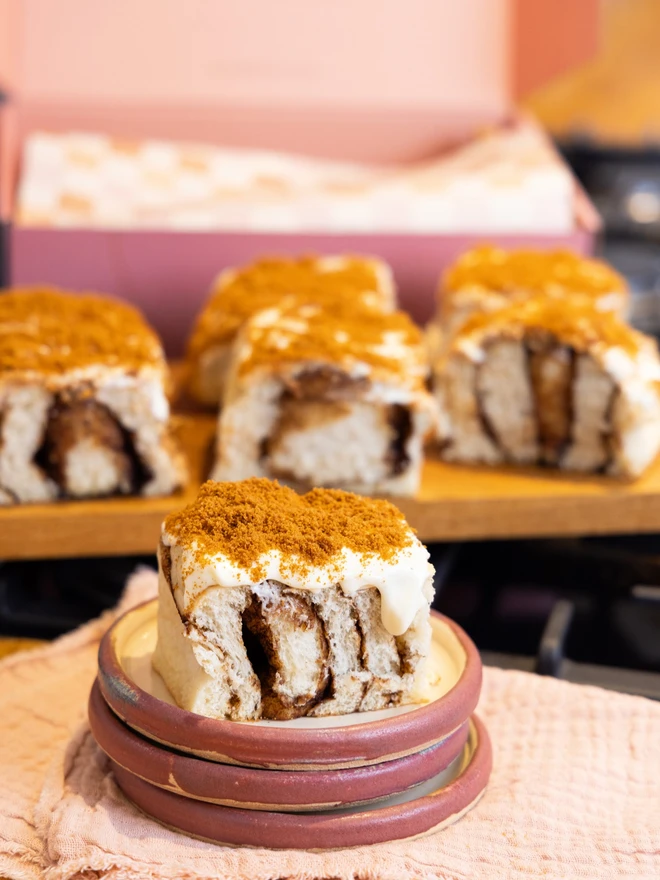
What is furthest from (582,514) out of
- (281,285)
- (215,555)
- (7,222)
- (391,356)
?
(7,222)

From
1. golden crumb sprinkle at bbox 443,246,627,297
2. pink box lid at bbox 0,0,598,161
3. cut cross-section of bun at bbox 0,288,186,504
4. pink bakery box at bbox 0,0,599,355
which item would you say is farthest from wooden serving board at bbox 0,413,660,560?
pink box lid at bbox 0,0,598,161

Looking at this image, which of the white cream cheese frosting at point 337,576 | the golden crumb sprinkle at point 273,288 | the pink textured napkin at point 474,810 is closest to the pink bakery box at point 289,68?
the golden crumb sprinkle at point 273,288

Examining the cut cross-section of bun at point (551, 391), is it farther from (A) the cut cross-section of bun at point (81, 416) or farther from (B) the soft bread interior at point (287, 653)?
(B) the soft bread interior at point (287, 653)

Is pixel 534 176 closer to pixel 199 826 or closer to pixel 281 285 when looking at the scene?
pixel 281 285

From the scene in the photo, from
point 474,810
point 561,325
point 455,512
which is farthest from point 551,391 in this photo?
point 474,810

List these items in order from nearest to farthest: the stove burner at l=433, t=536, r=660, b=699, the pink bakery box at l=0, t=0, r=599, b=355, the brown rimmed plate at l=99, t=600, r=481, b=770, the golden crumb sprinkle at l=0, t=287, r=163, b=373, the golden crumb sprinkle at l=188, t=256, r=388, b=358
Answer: the brown rimmed plate at l=99, t=600, r=481, b=770
the stove burner at l=433, t=536, r=660, b=699
the golden crumb sprinkle at l=0, t=287, r=163, b=373
the golden crumb sprinkle at l=188, t=256, r=388, b=358
the pink bakery box at l=0, t=0, r=599, b=355

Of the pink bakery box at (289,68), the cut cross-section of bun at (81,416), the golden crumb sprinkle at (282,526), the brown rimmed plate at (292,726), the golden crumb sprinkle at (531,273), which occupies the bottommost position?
the cut cross-section of bun at (81,416)

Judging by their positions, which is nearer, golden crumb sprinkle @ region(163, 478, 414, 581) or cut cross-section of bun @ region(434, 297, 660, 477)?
golden crumb sprinkle @ region(163, 478, 414, 581)

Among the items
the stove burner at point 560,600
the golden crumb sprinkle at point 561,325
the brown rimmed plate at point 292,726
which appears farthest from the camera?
the golden crumb sprinkle at point 561,325

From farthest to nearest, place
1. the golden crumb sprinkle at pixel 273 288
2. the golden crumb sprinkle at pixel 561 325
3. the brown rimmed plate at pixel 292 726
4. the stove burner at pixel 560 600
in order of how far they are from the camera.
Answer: the golden crumb sprinkle at pixel 273 288, the golden crumb sprinkle at pixel 561 325, the stove burner at pixel 560 600, the brown rimmed plate at pixel 292 726

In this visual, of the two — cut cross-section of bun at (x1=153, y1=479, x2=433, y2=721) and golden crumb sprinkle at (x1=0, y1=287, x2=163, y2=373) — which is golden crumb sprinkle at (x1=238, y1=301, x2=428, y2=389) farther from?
cut cross-section of bun at (x1=153, y1=479, x2=433, y2=721)
